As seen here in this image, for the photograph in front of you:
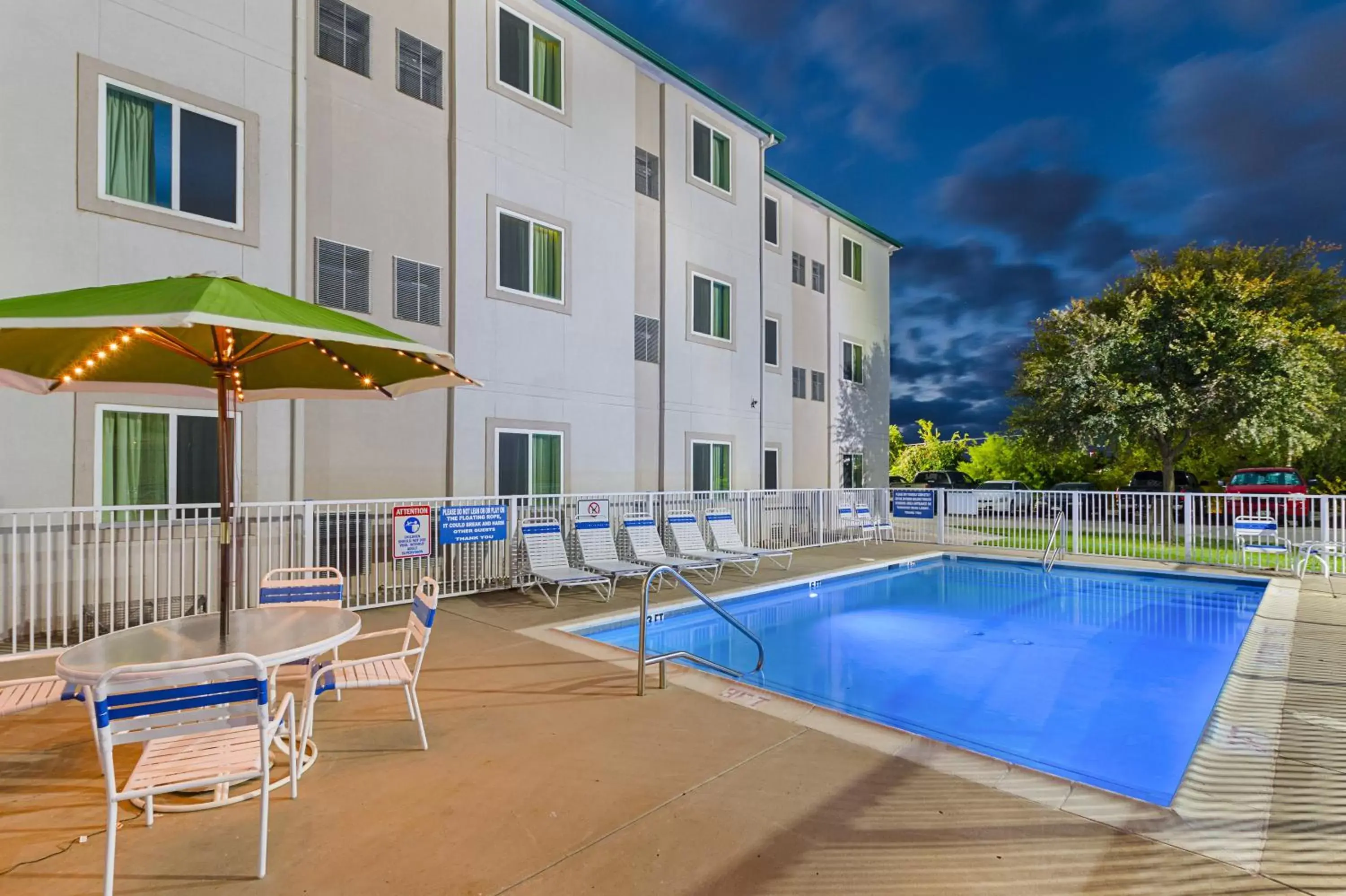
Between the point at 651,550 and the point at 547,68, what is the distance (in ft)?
28.9

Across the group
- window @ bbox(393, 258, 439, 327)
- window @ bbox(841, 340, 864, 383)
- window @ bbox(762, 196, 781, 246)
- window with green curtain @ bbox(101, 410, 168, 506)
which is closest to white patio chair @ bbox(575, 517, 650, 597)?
window @ bbox(393, 258, 439, 327)

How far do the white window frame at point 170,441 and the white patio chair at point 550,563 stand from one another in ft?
12.2

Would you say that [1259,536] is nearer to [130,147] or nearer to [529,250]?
[529,250]

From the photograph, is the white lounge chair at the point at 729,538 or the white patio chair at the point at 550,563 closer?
the white patio chair at the point at 550,563

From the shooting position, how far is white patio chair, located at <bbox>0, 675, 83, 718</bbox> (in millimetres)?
3438

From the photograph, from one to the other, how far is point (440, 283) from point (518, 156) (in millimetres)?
2780

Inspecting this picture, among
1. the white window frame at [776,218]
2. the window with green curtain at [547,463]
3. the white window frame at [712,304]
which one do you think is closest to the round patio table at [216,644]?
the window with green curtain at [547,463]

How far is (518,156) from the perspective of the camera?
11.5 meters

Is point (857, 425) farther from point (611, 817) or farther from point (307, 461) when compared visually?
point (611, 817)

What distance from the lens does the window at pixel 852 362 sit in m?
20.4

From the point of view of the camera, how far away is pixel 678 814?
3.33 m

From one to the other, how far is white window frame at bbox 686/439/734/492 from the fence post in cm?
786

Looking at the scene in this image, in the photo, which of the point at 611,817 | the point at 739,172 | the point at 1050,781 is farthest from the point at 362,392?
the point at 739,172

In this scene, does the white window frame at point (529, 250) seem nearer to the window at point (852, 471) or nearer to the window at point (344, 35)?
the window at point (344, 35)
